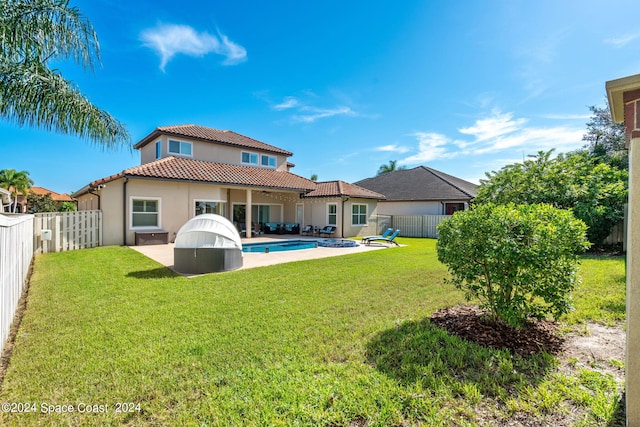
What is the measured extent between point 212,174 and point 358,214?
12042 mm

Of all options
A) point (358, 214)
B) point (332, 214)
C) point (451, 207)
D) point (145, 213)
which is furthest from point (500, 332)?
point (451, 207)

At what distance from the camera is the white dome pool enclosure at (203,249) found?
9484 millimetres

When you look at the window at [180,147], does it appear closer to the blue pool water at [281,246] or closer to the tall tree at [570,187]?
the blue pool water at [281,246]

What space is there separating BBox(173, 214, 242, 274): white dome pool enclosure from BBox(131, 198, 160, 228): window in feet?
28.1

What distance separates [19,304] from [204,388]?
243 inches

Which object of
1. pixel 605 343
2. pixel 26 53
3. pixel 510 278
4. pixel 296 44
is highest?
pixel 296 44

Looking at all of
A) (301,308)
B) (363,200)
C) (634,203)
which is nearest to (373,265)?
(301,308)

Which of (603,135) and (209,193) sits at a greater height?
(603,135)

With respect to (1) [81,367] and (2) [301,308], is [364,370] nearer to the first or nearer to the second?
(2) [301,308]

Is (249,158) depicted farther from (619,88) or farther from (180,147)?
(619,88)

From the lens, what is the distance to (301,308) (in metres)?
6.07

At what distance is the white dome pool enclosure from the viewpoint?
9484mm

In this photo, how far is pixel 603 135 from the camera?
31922mm

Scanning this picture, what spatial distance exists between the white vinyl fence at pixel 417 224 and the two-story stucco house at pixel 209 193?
3034 mm
